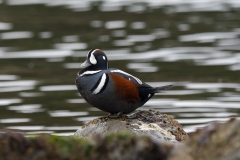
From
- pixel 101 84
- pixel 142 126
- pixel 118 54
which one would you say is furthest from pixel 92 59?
pixel 118 54

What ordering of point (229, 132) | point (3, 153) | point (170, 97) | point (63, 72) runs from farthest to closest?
point (63, 72)
point (170, 97)
point (3, 153)
point (229, 132)

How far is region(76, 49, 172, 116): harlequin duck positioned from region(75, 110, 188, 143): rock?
0.51ft

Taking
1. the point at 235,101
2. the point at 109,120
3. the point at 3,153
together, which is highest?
the point at 3,153

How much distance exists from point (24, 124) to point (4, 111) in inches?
42.1

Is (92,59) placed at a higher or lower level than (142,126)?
higher

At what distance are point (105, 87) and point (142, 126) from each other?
639 millimetres

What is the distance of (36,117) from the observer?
1361 centimetres

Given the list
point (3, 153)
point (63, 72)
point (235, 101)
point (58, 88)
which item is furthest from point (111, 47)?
point (3, 153)

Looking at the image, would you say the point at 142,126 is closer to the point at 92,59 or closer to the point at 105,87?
the point at 105,87

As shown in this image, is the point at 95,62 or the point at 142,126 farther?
the point at 95,62

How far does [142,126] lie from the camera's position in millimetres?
8430

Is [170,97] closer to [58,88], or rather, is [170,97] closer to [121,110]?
[58,88]

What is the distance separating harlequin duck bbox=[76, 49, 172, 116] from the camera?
27.7 feet

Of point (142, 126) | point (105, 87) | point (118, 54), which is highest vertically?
point (105, 87)
